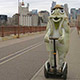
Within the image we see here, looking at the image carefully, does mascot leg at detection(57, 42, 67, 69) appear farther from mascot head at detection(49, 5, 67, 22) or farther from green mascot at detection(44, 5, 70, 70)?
mascot head at detection(49, 5, 67, 22)

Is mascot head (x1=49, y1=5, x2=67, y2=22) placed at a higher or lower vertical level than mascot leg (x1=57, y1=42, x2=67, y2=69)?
higher

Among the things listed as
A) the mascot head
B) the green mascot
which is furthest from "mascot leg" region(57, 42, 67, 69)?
the mascot head

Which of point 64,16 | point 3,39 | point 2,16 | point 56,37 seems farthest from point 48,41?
point 2,16

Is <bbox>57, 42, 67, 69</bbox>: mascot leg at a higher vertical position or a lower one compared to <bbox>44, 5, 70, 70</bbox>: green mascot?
lower

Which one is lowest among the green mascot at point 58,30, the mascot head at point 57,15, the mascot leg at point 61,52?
the mascot leg at point 61,52

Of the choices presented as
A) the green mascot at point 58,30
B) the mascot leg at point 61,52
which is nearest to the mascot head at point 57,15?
the green mascot at point 58,30

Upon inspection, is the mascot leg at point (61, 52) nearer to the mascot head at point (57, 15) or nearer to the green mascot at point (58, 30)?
the green mascot at point (58, 30)

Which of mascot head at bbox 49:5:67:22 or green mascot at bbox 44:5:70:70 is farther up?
mascot head at bbox 49:5:67:22

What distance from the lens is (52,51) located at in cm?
662

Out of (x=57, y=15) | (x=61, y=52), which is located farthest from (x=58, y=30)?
(x=61, y=52)

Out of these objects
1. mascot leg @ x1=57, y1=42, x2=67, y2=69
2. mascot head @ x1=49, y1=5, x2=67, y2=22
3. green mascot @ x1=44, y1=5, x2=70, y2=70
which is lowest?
mascot leg @ x1=57, y1=42, x2=67, y2=69

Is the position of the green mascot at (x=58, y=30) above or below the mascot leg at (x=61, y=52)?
above

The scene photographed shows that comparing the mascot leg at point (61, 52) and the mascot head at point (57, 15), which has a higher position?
the mascot head at point (57, 15)

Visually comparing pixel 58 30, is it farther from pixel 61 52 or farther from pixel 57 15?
pixel 61 52
